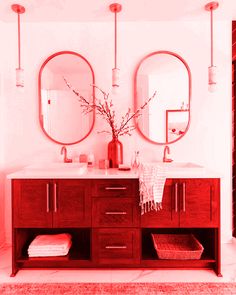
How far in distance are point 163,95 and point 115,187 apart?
1060 millimetres

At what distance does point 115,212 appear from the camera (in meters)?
1.84

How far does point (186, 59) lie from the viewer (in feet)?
7.84

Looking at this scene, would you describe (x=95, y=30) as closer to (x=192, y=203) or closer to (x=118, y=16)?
(x=118, y=16)

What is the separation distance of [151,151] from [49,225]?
1128 mm

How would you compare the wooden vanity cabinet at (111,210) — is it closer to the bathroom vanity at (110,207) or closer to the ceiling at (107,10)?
the bathroom vanity at (110,207)

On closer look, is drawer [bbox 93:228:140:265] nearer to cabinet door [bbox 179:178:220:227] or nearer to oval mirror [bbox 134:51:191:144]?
cabinet door [bbox 179:178:220:227]

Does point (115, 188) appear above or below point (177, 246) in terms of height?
above

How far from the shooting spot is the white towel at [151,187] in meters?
1.74

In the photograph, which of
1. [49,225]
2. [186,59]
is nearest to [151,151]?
[186,59]

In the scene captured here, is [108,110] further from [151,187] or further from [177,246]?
[177,246]

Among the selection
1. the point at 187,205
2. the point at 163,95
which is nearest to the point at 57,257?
the point at 187,205

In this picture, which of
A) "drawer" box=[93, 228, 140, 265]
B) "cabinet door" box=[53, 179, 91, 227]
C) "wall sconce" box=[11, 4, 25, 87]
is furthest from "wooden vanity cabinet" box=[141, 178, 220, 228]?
"wall sconce" box=[11, 4, 25, 87]

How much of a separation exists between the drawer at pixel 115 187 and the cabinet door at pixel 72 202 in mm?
66

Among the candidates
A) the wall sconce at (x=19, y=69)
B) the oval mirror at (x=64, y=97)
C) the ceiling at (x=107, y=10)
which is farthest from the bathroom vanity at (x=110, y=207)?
the ceiling at (x=107, y=10)
